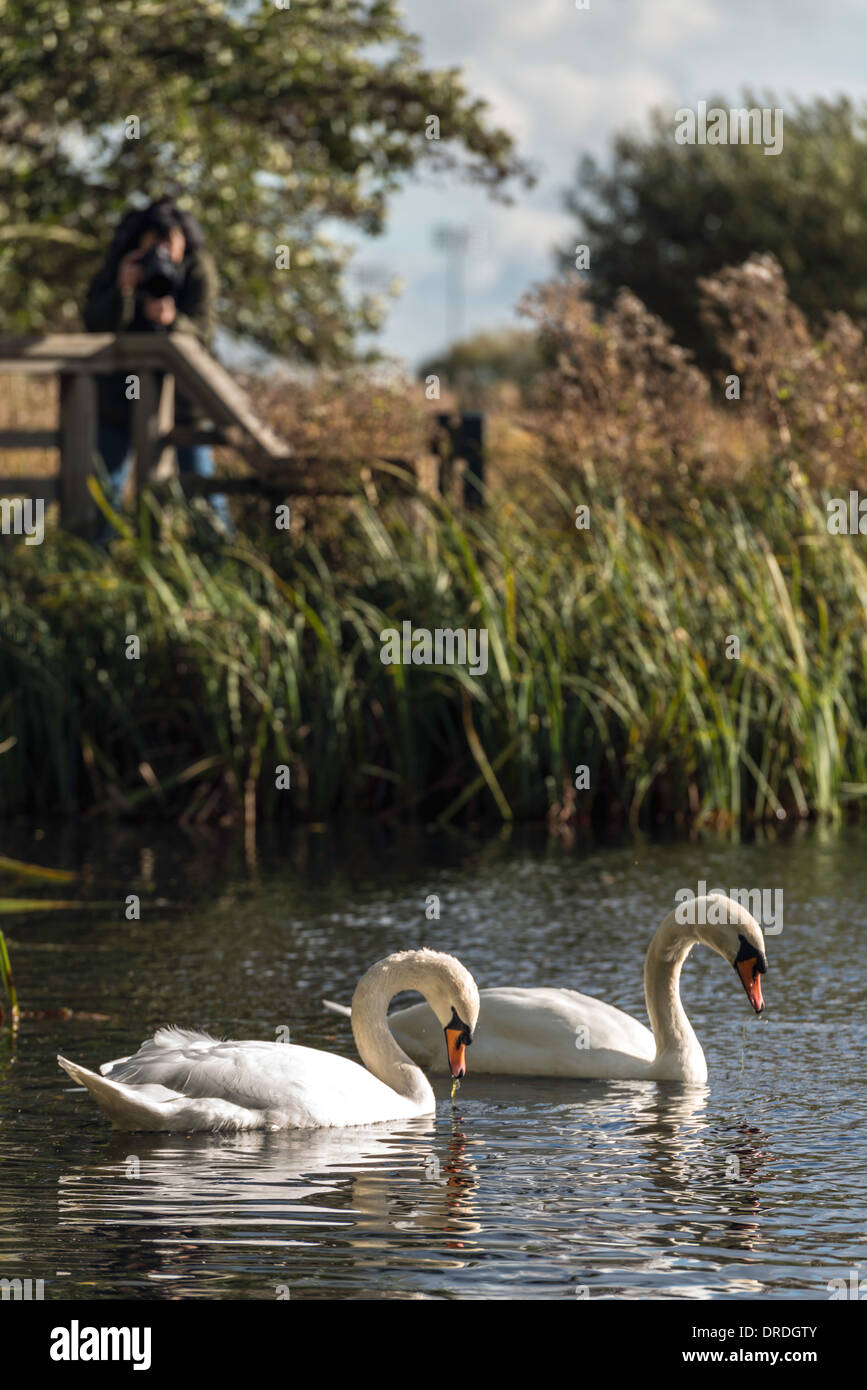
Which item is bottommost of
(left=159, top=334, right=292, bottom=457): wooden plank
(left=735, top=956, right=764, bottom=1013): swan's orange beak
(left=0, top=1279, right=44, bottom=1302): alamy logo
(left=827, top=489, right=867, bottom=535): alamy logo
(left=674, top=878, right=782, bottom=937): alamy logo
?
(left=0, top=1279, right=44, bottom=1302): alamy logo

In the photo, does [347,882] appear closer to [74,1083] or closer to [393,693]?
[393,693]

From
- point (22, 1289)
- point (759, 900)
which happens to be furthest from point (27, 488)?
point (22, 1289)

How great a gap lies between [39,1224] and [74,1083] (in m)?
1.50

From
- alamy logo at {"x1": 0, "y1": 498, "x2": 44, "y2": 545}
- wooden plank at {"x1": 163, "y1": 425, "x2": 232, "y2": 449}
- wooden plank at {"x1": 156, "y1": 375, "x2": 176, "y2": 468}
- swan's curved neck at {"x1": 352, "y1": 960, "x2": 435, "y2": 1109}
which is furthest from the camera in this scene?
wooden plank at {"x1": 156, "y1": 375, "x2": 176, "y2": 468}

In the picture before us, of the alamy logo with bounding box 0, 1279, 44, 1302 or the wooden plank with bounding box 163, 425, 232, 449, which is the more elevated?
the wooden plank with bounding box 163, 425, 232, 449

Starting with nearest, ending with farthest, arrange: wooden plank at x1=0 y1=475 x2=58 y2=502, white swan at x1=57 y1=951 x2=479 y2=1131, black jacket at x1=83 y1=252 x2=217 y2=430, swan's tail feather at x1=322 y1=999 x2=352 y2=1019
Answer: white swan at x1=57 y1=951 x2=479 y2=1131 → swan's tail feather at x1=322 y1=999 x2=352 y2=1019 → wooden plank at x1=0 y1=475 x2=58 y2=502 → black jacket at x1=83 y1=252 x2=217 y2=430

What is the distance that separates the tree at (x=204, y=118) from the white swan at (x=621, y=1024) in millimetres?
12108

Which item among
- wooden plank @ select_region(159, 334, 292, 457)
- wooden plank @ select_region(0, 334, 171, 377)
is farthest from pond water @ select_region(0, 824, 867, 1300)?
wooden plank @ select_region(0, 334, 171, 377)

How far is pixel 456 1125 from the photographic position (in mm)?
6164

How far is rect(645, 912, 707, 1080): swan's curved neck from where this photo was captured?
261 inches

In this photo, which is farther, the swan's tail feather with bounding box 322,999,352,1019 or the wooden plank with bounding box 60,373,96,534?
the wooden plank with bounding box 60,373,96,534

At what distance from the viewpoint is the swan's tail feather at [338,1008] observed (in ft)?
23.3

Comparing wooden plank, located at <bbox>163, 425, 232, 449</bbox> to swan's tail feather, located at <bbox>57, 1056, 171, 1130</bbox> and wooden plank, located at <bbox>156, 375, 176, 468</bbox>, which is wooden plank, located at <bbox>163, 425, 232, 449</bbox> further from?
swan's tail feather, located at <bbox>57, 1056, 171, 1130</bbox>

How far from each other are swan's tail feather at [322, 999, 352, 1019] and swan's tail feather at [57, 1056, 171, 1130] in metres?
1.08
